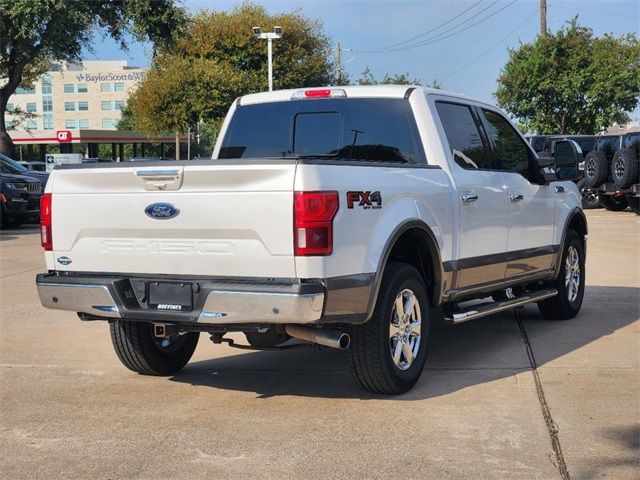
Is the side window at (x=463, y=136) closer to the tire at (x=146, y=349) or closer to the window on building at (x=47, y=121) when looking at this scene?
the tire at (x=146, y=349)

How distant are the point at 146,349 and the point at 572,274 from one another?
4.44 m

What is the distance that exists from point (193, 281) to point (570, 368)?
3.00m

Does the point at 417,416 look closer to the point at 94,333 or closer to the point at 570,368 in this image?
the point at 570,368

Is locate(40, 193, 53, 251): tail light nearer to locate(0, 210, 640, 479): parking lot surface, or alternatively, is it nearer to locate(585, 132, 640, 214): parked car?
locate(0, 210, 640, 479): parking lot surface

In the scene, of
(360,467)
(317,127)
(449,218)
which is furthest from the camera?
(317,127)

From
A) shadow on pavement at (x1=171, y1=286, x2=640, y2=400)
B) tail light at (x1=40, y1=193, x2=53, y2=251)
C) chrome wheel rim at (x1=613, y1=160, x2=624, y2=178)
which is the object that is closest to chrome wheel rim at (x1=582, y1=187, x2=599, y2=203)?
chrome wheel rim at (x1=613, y1=160, x2=624, y2=178)

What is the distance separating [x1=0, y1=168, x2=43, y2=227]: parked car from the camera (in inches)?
789

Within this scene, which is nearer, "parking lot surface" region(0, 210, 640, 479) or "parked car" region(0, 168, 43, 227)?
"parking lot surface" region(0, 210, 640, 479)

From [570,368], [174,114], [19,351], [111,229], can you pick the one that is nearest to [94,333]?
[19,351]

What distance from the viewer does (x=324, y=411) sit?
221 inches

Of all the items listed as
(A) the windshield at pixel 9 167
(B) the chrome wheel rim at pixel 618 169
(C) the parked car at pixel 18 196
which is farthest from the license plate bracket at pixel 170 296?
(A) the windshield at pixel 9 167

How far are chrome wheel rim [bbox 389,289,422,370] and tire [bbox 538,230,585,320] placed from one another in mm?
2904

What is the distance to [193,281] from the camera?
211 inches

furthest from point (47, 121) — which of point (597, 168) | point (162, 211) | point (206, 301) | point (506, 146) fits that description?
point (206, 301)
